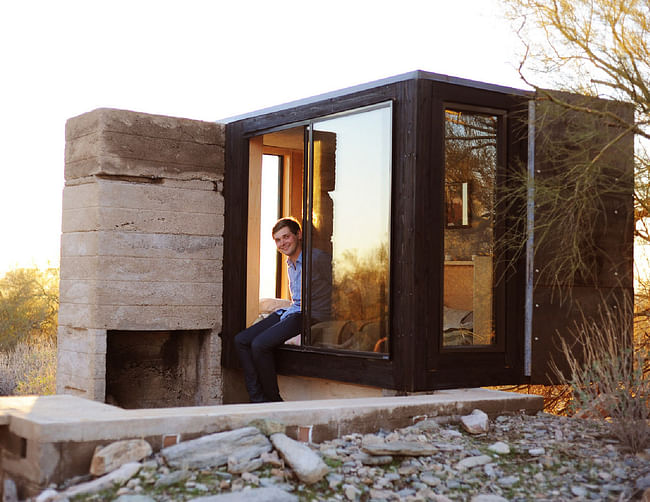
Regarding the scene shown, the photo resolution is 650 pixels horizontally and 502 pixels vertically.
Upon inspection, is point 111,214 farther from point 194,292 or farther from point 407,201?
point 407,201

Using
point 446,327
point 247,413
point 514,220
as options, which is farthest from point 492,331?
point 247,413

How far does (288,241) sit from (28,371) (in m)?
6.86

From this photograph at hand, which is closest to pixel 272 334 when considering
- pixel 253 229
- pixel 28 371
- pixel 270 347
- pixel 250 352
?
pixel 270 347

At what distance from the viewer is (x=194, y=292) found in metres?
8.19

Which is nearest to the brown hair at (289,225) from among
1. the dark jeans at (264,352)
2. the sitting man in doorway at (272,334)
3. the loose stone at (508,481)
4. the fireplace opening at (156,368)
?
the sitting man in doorway at (272,334)

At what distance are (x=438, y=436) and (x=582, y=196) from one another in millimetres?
2407

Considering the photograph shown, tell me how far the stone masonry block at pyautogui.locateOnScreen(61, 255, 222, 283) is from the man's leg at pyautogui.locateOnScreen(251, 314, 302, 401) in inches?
37.3

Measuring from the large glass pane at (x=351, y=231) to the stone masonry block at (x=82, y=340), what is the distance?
1.91 meters

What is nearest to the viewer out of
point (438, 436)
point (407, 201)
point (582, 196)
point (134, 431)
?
point (134, 431)

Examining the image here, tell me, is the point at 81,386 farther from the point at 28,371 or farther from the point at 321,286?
the point at 28,371

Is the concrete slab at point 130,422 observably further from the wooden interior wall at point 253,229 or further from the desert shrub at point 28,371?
the desert shrub at point 28,371

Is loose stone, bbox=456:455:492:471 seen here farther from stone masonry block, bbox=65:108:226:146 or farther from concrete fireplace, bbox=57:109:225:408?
stone masonry block, bbox=65:108:226:146

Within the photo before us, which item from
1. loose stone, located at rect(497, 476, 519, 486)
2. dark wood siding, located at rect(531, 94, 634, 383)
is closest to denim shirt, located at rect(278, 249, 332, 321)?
dark wood siding, located at rect(531, 94, 634, 383)

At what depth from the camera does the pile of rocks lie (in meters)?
4.61
